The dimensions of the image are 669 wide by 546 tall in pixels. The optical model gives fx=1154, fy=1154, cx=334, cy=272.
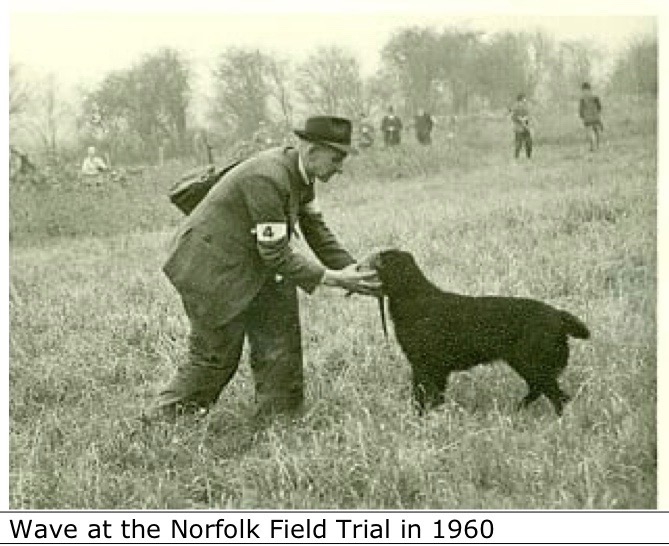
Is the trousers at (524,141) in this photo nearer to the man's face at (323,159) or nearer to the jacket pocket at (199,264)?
the man's face at (323,159)

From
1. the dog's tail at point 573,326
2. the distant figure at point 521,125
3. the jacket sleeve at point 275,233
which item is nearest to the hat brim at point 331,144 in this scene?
the jacket sleeve at point 275,233

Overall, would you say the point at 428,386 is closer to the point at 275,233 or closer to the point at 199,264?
the point at 275,233

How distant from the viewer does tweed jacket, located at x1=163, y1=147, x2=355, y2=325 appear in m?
2.92

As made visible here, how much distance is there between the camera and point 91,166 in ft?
10.6

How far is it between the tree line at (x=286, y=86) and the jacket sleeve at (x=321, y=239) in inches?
9.6

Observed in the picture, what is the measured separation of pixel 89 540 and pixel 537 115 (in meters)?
1.69

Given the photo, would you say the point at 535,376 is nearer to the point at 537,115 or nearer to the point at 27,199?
the point at 537,115

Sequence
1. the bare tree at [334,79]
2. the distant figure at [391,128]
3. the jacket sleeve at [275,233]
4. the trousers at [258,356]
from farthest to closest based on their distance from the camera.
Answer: the distant figure at [391,128]
the bare tree at [334,79]
the trousers at [258,356]
the jacket sleeve at [275,233]

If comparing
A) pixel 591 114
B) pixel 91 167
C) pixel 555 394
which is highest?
pixel 591 114

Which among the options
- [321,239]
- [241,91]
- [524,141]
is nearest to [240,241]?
[321,239]

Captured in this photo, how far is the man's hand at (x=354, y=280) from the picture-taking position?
294 cm

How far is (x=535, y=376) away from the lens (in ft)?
9.65

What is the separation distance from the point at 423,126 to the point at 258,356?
836 millimetres

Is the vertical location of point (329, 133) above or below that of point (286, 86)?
below
